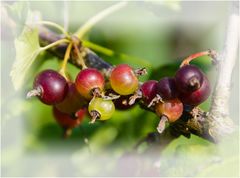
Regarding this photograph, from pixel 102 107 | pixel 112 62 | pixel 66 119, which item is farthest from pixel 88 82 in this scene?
pixel 112 62

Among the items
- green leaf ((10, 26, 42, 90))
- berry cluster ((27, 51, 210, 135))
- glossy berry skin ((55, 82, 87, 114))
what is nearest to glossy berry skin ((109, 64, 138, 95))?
berry cluster ((27, 51, 210, 135))

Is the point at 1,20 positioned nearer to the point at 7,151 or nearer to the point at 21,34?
the point at 21,34

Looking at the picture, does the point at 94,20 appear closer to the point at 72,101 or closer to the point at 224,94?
the point at 72,101

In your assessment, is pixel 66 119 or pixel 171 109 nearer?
pixel 171 109

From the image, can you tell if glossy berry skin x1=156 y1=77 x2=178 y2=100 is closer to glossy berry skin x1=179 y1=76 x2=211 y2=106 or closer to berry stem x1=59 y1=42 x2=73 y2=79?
glossy berry skin x1=179 y1=76 x2=211 y2=106

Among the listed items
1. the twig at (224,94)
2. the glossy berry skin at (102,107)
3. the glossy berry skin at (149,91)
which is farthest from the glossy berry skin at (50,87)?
the twig at (224,94)
